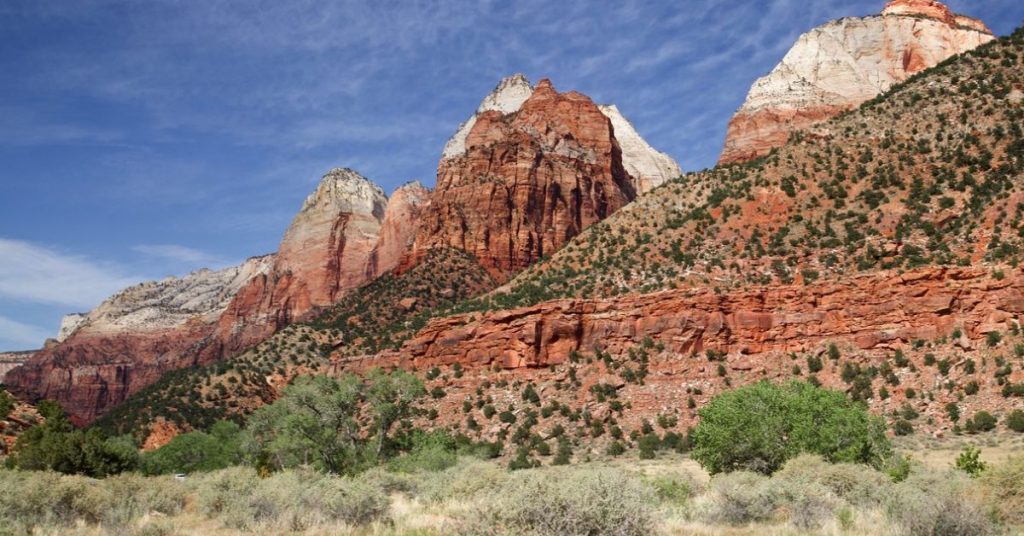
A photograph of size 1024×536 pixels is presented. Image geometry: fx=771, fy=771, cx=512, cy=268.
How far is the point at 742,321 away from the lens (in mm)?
44531

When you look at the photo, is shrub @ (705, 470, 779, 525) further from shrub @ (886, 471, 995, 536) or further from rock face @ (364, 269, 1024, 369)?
rock face @ (364, 269, 1024, 369)

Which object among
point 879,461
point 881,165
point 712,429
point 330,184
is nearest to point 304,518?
point 712,429

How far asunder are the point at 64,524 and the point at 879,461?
73.5ft

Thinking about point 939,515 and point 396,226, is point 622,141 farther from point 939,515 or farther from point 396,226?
point 939,515

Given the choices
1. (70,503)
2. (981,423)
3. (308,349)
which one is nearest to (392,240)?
→ (308,349)

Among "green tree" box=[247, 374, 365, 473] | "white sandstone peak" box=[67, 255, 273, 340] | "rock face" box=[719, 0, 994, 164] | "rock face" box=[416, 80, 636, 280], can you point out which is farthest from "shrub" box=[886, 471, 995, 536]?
"white sandstone peak" box=[67, 255, 273, 340]

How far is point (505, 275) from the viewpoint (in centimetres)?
8306

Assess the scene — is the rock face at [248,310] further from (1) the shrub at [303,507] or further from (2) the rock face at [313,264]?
(1) the shrub at [303,507]

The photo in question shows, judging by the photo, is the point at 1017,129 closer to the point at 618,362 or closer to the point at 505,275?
the point at 618,362

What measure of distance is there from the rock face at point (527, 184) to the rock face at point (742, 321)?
32.3m

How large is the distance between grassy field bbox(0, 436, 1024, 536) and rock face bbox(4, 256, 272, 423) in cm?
12259

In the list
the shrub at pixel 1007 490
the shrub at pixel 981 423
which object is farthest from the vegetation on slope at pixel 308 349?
the shrub at pixel 1007 490

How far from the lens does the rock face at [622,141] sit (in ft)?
384

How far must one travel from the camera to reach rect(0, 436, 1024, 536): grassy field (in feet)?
36.8
